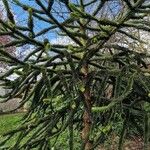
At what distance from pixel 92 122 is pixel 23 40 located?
3.08ft

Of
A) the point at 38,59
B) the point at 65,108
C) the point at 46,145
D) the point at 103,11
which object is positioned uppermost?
the point at 103,11

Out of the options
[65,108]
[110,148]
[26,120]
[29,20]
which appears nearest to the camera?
[29,20]

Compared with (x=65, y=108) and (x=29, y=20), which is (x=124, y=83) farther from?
(x=29, y=20)

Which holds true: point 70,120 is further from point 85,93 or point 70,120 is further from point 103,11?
point 103,11

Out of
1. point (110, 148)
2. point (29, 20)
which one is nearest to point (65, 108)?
point (29, 20)

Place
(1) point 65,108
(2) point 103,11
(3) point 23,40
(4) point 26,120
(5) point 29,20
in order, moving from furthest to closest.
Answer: (2) point 103,11 → (4) point 26,120 → (1) point 65,108 → (3) point 23,40 → (5) point 29,20

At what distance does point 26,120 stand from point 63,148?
19.2 ft

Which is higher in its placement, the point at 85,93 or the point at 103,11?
the point at 103,11

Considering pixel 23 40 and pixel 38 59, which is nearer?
pixel 23 40

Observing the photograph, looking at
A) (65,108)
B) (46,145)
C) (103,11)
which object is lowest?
(46,145)

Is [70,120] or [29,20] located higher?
[29,20]

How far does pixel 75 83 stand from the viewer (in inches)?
154

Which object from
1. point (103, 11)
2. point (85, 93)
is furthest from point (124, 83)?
point (103, 11)

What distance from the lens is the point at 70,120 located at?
3869 millimetres
